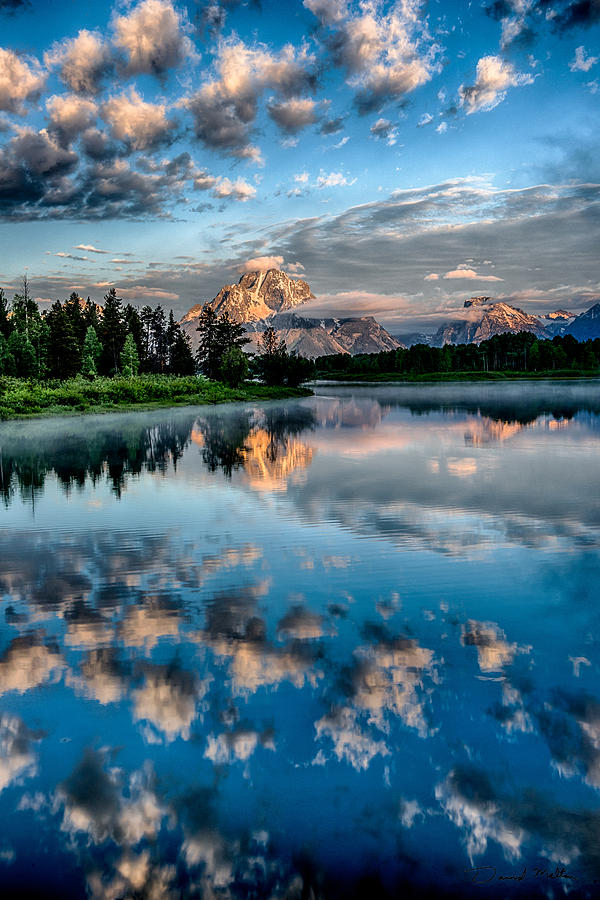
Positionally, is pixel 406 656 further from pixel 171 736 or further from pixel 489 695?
pixel 171 736

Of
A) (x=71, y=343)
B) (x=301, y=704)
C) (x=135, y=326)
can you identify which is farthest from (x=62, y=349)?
(x=301, y=704)

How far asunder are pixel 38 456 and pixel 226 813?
84.5ft

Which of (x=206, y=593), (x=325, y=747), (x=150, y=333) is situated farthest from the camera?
(x=150, y=333)

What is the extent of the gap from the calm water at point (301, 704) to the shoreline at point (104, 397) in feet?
141

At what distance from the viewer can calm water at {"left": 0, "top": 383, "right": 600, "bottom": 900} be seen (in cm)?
468

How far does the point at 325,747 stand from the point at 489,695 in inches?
80.1

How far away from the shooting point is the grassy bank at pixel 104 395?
55.5 metres

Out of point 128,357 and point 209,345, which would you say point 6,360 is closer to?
point 128,357

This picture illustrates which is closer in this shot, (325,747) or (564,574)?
(325,747)

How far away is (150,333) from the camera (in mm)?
144500

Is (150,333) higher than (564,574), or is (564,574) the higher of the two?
(150,333)

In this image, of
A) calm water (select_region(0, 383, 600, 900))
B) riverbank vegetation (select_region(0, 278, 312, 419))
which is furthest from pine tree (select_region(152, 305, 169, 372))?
calm water (select_region(0, 383, 600, 900))

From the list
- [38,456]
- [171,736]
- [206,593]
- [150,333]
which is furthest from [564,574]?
[150,333]

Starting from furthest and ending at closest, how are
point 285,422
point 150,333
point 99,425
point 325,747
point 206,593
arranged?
point 150,333
point 285,422
point 99,425
point 206,593
point 325,747
